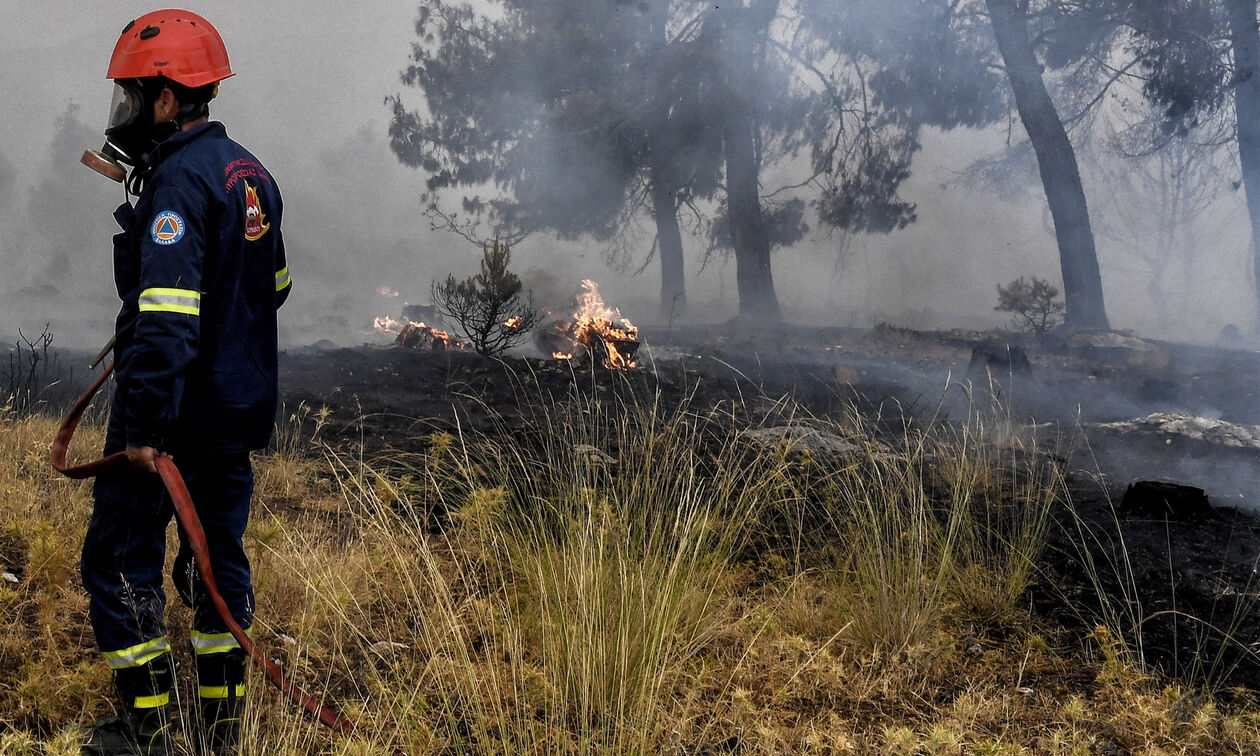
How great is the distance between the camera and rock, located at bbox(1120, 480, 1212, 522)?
15.6 feet

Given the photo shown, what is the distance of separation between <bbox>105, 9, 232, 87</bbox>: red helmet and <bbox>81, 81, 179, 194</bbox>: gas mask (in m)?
0.05

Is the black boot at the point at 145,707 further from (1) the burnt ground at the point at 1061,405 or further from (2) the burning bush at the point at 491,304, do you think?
(2) the burning bush at the point at 491,304

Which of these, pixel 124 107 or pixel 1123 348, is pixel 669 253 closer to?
pixel 1123 348

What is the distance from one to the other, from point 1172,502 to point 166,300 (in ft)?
16.3

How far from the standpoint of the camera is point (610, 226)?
18.6m

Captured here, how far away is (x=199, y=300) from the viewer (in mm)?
2299

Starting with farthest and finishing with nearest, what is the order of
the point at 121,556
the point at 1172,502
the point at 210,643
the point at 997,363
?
the point at 997,363
the point at 1172,502
the point at 210,643
the point at 121,556

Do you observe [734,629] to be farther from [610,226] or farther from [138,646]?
[610,226]

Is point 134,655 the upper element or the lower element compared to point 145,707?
upper

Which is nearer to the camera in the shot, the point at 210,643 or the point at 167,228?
the point at 167,228

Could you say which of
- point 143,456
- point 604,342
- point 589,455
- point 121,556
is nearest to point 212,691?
point 121,556

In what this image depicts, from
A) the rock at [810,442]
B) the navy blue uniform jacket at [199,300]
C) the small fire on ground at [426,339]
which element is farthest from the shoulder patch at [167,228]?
the small fire on ground at [426,339]

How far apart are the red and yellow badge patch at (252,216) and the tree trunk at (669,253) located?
52.3 ft

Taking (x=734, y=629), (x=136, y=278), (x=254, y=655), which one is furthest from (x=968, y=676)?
(x=136, y=278)
